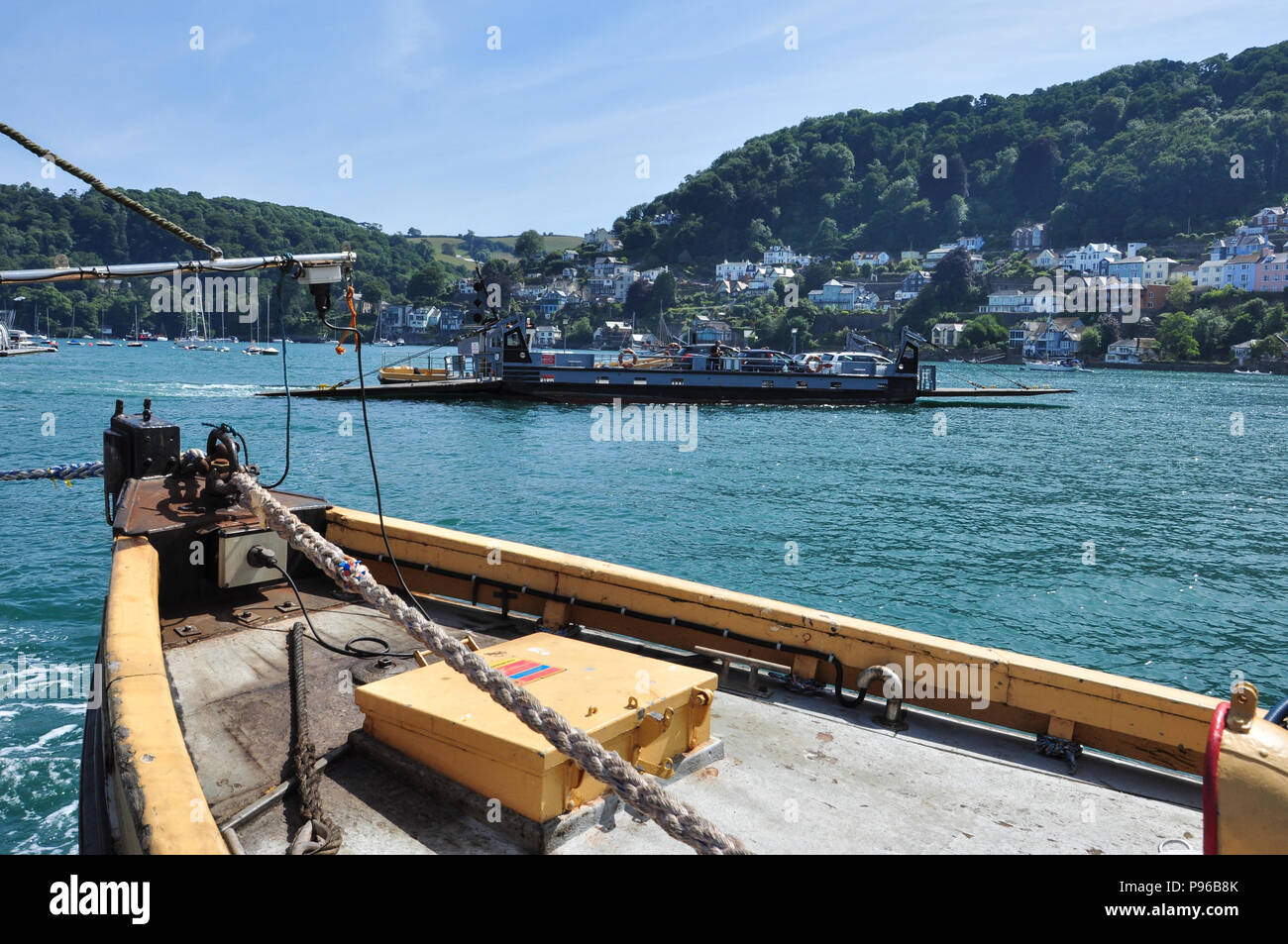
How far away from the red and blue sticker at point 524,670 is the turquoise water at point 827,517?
524cm

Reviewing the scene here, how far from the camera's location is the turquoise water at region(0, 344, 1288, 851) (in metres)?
13.9

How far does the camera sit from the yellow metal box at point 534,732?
3.98 meters

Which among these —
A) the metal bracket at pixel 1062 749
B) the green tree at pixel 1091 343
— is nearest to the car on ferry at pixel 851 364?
the metal bracket at pixel 1062 749

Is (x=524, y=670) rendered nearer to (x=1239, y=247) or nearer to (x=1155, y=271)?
(x=1155, y=271)

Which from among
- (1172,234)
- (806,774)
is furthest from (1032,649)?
(1172,234)

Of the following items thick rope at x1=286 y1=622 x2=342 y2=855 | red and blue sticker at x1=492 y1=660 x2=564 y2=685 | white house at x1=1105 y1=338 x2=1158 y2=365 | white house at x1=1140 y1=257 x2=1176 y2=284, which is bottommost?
thick rope at x1=286 y1=622 x2=342 y2=855

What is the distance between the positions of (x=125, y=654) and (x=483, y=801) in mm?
2204

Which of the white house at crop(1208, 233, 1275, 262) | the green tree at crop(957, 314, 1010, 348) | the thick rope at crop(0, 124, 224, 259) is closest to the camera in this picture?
the thick rope at crop(0, 124, 224, 259)

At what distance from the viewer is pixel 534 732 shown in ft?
13.2

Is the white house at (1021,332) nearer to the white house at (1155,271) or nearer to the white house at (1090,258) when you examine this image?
the white house at (1155,271)

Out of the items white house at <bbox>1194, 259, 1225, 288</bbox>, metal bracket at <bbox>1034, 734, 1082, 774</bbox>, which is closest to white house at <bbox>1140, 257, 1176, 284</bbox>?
white house at <bbox>1194, 259, 1225, 288</bbox>

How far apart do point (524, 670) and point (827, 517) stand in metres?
20.7

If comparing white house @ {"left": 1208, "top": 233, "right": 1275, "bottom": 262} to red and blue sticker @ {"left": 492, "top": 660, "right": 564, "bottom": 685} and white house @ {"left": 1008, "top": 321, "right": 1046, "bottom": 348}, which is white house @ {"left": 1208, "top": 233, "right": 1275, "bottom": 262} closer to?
white house @ {"left": 1008, "top": 321, "right": 1046, "bottom": 348}

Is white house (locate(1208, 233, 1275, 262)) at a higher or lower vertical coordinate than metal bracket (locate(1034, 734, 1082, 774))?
higher
